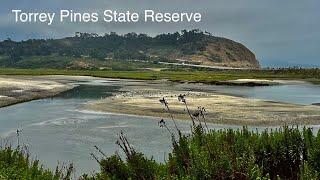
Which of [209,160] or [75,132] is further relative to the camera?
[75,132]

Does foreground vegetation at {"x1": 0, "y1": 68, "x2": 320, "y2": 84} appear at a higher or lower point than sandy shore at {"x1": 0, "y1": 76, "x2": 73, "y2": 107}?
higher

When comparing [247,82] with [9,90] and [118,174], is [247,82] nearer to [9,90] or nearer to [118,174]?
[9,90]

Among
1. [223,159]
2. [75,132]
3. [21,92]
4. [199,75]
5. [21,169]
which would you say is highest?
[223,159]

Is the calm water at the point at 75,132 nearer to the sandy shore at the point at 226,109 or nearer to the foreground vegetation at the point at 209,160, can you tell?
the sandy shore at the point at 226,109

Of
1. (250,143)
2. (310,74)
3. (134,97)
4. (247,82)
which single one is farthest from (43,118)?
(310,74)

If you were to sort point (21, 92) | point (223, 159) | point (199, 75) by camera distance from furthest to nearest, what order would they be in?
point (199, 75)
point (21, 92)
point (223, 159)

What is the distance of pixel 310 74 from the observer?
483ft

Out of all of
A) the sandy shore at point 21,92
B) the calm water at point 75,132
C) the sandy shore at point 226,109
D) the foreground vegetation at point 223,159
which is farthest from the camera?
the sandy shore at point 21,92

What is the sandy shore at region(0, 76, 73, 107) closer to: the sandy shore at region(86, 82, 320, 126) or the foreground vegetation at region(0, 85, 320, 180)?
the sandy shore at region(86, 82, 320, 126)

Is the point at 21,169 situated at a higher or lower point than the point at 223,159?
lower

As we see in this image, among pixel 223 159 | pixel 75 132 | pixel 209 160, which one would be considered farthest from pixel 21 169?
pixel 75 132

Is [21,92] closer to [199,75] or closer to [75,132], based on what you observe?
[75,132]

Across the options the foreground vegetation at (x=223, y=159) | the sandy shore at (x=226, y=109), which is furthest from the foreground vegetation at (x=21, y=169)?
the sandy shore at (x=226, y=109)

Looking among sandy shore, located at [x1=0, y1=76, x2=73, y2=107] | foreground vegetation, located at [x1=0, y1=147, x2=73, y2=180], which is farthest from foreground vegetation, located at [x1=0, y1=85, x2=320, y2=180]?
sandy shore, located at [x1=0, y1=76, x2=73, y2=107]
